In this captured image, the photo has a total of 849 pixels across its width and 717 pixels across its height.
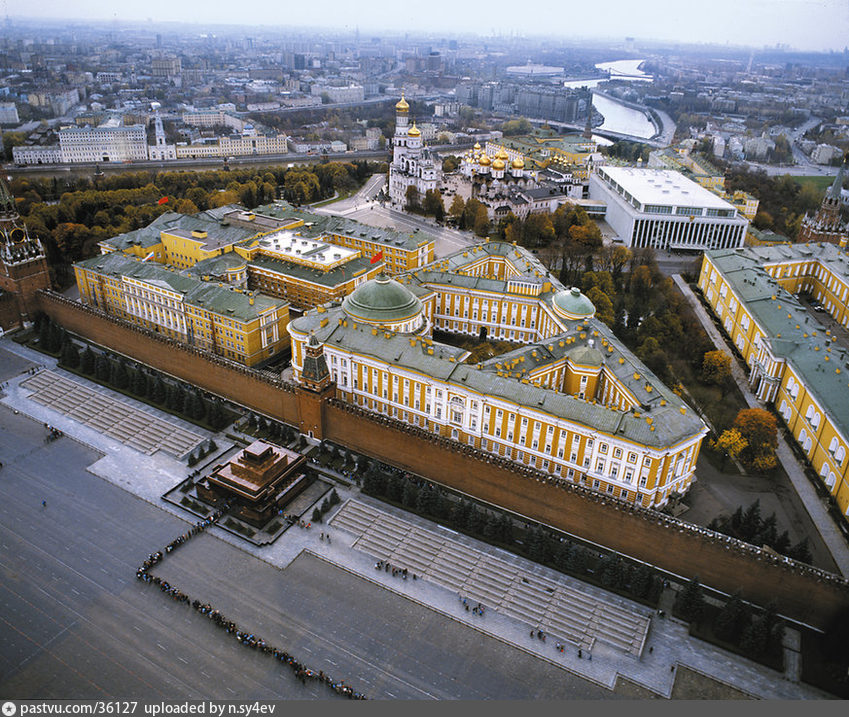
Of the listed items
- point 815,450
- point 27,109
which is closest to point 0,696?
point 815,450

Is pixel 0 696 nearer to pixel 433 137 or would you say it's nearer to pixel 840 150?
pixel 433 137

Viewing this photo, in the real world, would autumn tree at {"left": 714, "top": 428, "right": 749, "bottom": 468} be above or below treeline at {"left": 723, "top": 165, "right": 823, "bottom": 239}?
below

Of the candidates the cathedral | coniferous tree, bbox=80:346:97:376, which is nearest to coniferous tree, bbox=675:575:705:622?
coniferous tree, bbox=80:346:97:376

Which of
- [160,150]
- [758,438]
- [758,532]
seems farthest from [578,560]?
[160,150]

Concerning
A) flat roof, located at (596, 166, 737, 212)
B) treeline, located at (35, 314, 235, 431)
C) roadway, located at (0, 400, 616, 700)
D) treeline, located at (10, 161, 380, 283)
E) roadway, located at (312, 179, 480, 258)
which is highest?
flat roof, located at (596, 166, 737, 212)

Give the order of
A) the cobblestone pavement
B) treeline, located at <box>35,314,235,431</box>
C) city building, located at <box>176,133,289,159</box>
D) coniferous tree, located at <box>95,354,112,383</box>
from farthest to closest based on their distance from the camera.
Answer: city building, located at <box>176,133,289,159</box>, coniferous tree, located at <box>95,354,112,383</box>, treeline, located at <box>35,314,235,431</box>, the cobblestone pavement

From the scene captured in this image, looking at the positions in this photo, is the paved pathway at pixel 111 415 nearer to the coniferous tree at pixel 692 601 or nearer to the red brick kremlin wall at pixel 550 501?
the red brick kremlin wall at pixel 550 501

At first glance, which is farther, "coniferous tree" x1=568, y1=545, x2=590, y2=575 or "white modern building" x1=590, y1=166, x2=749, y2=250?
"white modern building" x1=590, y1=166, x2=749, y2=250

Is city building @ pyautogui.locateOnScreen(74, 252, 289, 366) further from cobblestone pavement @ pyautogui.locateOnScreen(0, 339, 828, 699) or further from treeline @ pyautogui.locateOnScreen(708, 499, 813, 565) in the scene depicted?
treeline @ pyautogui.locateOnScreen(708, 499, 813, 565)
